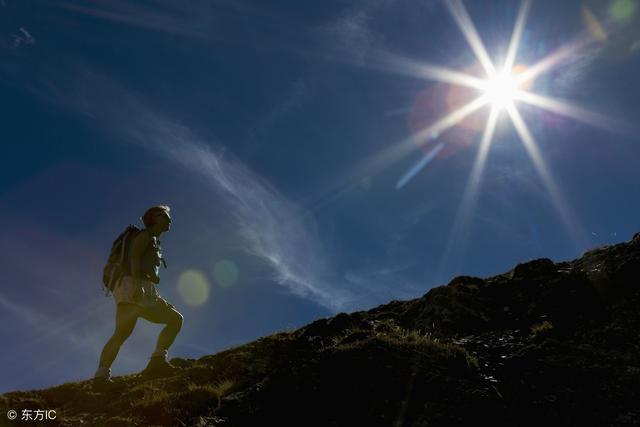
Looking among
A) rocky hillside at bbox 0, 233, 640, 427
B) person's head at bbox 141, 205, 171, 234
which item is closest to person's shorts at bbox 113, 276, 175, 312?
person's head at bbox 141, 205, 171, 234

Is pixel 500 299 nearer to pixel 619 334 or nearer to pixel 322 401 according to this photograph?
pixel 619 334

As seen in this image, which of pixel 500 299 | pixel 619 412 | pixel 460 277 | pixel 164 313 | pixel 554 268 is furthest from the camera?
pixel 460 277

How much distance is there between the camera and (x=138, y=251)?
983cm

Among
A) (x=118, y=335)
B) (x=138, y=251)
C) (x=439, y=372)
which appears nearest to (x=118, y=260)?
(x=138, y=251)

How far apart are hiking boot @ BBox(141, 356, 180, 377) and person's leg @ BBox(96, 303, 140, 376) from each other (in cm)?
88

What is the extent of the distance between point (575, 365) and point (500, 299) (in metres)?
3.74

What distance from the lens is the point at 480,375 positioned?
7.57 metres

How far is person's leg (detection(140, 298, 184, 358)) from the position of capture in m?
9.98

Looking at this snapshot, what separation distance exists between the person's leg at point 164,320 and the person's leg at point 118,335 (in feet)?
0.84

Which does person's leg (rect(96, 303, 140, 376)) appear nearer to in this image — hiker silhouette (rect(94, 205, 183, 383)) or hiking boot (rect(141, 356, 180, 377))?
hiker silhouette (rect(94, 205, 183, 383))

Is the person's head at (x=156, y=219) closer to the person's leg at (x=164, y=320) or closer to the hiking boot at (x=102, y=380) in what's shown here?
the person's leg at (x=164, y=320)

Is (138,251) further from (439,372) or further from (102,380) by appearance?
(439,372)

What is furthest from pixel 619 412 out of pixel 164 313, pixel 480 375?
pixel 164 313

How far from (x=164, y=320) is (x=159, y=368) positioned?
0.99 m
